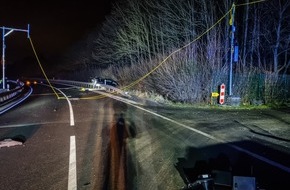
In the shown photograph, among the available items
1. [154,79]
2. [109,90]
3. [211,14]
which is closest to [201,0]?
[211,14]

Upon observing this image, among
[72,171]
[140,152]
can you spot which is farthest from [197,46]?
[72,171]

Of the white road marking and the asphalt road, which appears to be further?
the asphalt road

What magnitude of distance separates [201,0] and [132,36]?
13400mm

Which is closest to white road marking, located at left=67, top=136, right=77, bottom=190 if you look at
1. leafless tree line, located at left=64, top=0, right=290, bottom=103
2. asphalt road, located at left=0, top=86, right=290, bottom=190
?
asphalt road, located at left=0, top=86, right=290, bottom=190

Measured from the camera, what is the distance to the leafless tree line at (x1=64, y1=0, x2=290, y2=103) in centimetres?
1877

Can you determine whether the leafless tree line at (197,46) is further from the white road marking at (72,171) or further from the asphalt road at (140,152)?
the white road marking at (72,171)

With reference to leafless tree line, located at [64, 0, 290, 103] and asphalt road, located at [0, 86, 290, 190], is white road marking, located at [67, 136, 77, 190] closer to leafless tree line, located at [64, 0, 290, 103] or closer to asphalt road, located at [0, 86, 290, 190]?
asphalt road, located at [0, 86, 290, 190]

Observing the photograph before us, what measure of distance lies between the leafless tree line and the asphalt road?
6.22 metres

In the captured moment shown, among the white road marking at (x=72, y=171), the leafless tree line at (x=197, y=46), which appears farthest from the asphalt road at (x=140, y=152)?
the leafless tree line at (x=197, y=46)

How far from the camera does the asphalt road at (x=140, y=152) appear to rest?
568 centimetres

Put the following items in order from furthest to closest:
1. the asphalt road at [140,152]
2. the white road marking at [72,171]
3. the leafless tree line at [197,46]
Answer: the leafless tree line at [197,46], the asphalt road at [140,152], the white road marking at [72,171]

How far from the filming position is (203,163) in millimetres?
6520

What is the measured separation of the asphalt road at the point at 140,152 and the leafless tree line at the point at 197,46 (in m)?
6.22

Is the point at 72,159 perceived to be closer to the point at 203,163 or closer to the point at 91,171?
the point at 91,171
